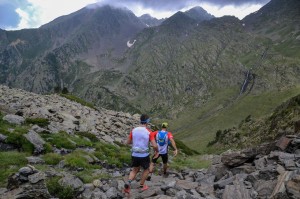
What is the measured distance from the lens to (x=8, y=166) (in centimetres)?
1955

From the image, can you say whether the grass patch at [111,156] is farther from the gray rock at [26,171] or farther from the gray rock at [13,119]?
the gray rock at [26,171]

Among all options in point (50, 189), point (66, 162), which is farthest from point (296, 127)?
point (50, 189)

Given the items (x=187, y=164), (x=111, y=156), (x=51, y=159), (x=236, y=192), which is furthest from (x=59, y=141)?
(x=236, y=192)

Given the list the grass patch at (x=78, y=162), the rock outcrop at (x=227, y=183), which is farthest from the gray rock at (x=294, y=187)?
the grass patch at (x=78, y=162)

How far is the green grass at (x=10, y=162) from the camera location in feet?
59.0

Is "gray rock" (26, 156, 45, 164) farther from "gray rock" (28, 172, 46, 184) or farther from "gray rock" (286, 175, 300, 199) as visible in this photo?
"gray rock" (286, 175, 300, 199)

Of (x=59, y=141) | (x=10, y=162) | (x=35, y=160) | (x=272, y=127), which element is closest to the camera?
(x=10, y=162)

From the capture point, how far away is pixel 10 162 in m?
20.0

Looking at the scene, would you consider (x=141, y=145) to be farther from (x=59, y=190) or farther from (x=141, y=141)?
(x=59, y=190)

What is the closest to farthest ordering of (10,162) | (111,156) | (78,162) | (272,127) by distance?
(10,162), (78,162), (111,156), (272,127)

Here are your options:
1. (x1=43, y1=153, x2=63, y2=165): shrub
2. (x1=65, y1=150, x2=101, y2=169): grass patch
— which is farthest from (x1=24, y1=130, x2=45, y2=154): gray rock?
(x1=65, y1=150, x2=101, y2=169): grass patch

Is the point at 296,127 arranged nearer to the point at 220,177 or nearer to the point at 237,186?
the point at 220,177

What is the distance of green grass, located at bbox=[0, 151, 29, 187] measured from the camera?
18.0 metres

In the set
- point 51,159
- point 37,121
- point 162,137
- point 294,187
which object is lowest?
point 51,159
